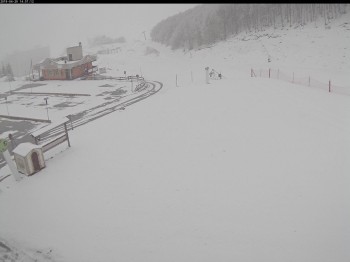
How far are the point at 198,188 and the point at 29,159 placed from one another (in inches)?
344

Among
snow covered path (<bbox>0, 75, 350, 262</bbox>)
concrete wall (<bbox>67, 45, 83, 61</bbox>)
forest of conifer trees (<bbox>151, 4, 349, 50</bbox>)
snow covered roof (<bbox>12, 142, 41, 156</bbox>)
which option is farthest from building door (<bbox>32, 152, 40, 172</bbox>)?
forest of conifer trees (<bbox>151, 4, 349, 50</bbox>)

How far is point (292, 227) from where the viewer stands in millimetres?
9469

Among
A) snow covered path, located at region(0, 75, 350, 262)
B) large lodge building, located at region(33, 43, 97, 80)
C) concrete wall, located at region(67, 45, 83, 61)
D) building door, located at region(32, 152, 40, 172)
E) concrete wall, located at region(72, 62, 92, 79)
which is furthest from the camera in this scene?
concrete wall, located at region(67, 45, 83, 61)

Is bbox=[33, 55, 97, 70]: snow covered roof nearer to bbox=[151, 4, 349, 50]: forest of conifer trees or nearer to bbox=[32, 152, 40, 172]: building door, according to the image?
bbox=[151, 4, 349, 50]: forest of conifer trees

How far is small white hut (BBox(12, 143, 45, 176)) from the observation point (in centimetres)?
1452

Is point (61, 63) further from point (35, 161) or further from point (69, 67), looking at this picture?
point (35, 161)

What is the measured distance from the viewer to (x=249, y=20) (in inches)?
2793

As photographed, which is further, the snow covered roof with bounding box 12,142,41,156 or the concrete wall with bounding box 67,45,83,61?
the concrete wall with bounding box 67,45,83,61

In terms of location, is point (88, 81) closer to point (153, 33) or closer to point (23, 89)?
point (23, 89)

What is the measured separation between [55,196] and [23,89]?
39378 millimetres

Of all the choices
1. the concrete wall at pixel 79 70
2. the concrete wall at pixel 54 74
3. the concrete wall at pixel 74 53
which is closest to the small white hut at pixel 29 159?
the concrete wall at pixel 79 70

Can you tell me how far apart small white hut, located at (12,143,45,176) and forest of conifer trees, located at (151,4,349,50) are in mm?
54860

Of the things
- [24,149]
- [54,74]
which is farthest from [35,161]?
[54,74]

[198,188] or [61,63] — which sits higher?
[61,63]
